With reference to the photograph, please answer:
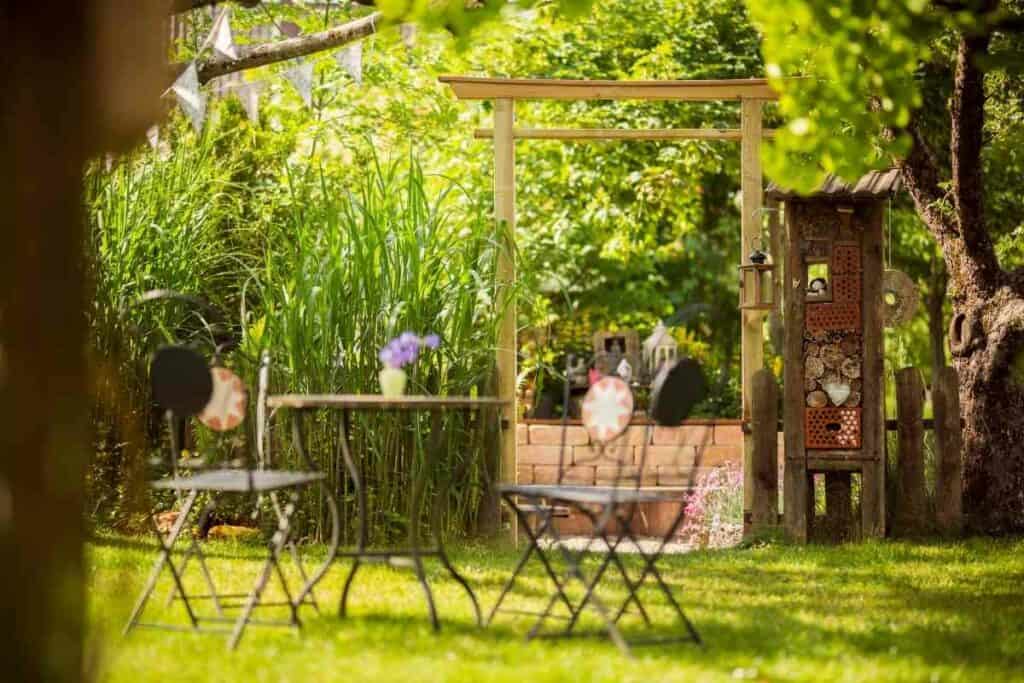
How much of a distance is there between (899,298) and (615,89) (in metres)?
2.13

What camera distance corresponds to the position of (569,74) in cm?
1451

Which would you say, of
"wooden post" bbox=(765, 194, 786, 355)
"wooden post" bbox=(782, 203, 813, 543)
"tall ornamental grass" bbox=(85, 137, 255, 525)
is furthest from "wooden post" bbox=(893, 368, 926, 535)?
"wooden post" bbox=(765, 194, 786, 355)

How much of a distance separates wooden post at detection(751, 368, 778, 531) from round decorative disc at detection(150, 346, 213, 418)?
3.84 metres

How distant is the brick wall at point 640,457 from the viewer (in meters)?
9.94

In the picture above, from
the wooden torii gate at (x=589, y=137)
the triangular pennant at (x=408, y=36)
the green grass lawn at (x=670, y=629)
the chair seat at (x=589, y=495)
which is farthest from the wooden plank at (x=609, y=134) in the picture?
the triangular pennant at (x=408, y=36)

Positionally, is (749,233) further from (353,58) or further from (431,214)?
(353,58)

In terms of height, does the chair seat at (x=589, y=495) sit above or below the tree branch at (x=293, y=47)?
below

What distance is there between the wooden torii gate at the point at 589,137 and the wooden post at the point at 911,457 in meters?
0.80

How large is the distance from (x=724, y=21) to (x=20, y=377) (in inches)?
523

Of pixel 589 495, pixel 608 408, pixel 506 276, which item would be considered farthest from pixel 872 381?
pixel 589 495

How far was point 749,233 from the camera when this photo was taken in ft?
26.2

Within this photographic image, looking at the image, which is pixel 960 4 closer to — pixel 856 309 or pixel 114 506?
pixel 856 309

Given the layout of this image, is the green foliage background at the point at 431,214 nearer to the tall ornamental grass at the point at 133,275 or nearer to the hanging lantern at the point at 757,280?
the tall ornamental grass at the point at 133,275

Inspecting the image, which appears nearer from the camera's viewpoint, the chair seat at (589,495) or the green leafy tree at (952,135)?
the chair seat at (589,495)
